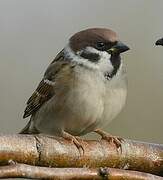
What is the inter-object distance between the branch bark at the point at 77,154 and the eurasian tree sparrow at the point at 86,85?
41 cm

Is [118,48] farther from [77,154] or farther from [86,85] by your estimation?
[77,154]

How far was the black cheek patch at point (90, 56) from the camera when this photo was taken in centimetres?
289

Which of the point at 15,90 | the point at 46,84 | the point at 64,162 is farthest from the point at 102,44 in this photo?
the point at 15,90

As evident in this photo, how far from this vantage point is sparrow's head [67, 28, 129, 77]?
284 cm

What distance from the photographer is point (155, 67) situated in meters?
3.91

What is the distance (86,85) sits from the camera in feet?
9.39

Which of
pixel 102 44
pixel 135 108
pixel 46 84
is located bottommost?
pixel 135 108

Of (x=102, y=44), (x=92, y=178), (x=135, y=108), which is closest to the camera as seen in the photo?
(x=92, y=178)

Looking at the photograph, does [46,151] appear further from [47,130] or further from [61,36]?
[61,36]

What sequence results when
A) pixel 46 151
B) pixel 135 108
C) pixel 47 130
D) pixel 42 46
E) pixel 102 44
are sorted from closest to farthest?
1. pixel 46 151
2. pixel 102 44
3. pixel 47 130
4. pixel 135 108
5. pixel 42 46

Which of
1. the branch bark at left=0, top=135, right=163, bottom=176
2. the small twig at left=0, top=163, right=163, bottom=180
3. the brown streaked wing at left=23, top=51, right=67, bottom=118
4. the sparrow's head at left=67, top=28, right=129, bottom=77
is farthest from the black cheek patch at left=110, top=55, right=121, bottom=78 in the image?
the small twig at left=0, top=163, right=163, bottom=180

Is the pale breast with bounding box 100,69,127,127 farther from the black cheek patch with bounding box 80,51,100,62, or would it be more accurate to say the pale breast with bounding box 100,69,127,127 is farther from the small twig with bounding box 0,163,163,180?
the small twig with bounding box 0,163,163,180

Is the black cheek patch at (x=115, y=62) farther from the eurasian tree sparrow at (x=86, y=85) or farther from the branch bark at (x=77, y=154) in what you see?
the branch bark at (x=77, y=154)

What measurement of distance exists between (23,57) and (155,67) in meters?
0.74
